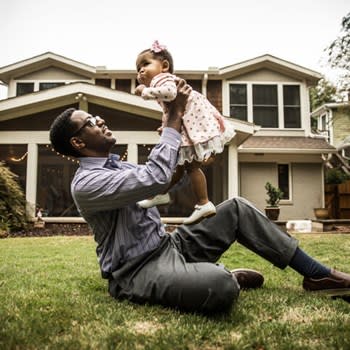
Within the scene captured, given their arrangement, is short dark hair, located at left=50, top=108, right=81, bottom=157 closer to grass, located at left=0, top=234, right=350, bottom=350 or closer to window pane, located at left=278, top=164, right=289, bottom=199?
grass, located at left=0, top=234, right=350, bottom=350

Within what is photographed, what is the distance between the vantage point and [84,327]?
2.00 m

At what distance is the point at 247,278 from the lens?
9.87ft

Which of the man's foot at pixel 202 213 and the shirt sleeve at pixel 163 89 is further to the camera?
the man's foot at pixel 202 213

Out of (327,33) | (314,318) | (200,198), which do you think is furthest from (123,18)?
(314,318)

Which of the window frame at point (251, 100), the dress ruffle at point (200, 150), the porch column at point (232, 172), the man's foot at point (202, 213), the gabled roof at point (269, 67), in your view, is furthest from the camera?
the window frame at point (251, 100)

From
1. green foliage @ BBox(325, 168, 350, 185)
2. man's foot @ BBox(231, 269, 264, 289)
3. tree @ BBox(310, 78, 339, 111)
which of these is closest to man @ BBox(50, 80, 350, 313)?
man's foot @ BBox(231, 269, 264, 289)

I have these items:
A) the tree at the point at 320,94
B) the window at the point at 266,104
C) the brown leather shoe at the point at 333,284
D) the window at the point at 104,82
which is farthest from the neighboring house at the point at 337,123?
the brown leather shoe at the point at 333,284

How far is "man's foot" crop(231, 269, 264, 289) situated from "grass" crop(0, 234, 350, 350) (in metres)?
0.08

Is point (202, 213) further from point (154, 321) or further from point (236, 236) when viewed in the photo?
point (154, 321)

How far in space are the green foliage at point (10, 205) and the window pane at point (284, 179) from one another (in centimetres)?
843

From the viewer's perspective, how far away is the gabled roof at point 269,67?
1415 centimetres

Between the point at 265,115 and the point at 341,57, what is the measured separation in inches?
212

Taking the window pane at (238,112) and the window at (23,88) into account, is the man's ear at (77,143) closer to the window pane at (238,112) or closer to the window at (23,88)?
the window pane at (238,112)

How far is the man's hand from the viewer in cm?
234
